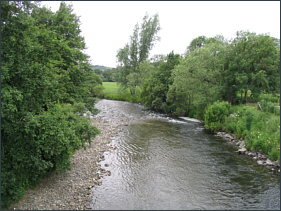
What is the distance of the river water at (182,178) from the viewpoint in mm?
9570

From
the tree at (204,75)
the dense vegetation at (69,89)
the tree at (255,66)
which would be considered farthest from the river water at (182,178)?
the tree at (255,66)

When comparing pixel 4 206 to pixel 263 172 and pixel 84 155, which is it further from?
pixel 263 172

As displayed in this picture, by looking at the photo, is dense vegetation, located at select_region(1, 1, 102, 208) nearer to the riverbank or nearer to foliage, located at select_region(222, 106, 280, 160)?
the riverbank

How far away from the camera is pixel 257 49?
2525cm

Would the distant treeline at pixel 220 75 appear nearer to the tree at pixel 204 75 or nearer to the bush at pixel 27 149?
the tree at pixel 204 75

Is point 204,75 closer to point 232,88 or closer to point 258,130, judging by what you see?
point 232,88

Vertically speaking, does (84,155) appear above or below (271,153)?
below

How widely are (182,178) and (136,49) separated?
49496 mm

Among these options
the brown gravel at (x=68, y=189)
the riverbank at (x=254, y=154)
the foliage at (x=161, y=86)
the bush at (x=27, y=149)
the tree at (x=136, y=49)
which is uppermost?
the tree at (x=136, y=49)

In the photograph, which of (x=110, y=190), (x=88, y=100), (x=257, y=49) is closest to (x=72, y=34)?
(x=88, y=100)

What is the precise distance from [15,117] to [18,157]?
163 centimetres

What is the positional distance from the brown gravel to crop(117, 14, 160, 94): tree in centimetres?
4144

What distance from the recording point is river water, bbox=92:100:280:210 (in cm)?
957

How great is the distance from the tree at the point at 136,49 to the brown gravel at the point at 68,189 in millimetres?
41438
